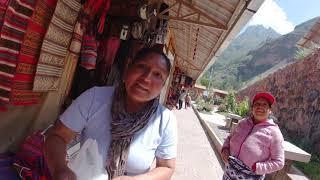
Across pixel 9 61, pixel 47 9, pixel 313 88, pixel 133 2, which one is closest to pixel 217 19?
pixel 133 2

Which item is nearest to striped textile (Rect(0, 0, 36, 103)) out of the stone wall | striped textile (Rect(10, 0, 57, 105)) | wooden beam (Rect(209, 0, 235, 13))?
striped textile (Rect(10, 0, 57, 105))

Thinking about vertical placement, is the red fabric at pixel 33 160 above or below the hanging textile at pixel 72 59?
below

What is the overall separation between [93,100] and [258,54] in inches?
4321

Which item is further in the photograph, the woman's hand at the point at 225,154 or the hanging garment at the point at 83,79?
the hanging garment at the point at 83,79

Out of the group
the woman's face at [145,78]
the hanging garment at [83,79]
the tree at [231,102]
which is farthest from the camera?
the tree at [231,102]

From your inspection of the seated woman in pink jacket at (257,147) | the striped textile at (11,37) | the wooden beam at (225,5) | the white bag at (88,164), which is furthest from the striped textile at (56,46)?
the wooden beam at (225,5)

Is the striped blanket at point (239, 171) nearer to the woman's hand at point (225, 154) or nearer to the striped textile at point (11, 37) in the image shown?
the woman's hand at point (225, 154)

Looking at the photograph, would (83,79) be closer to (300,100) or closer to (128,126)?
(128,126)

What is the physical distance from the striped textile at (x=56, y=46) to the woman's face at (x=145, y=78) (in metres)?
1.54

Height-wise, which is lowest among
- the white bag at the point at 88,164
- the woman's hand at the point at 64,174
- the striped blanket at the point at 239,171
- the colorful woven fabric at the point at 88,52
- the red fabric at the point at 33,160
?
the red fabric at the point at 33,160

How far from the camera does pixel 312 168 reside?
405 inches

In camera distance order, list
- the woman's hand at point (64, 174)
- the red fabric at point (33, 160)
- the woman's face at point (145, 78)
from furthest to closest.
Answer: the red fabric at point (33, 160), the woman's face at point (145, 78), the woman's hand at point (64, 174)

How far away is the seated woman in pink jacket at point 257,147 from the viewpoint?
12.0ft

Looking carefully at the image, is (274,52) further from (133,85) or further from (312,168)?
(133,85)
